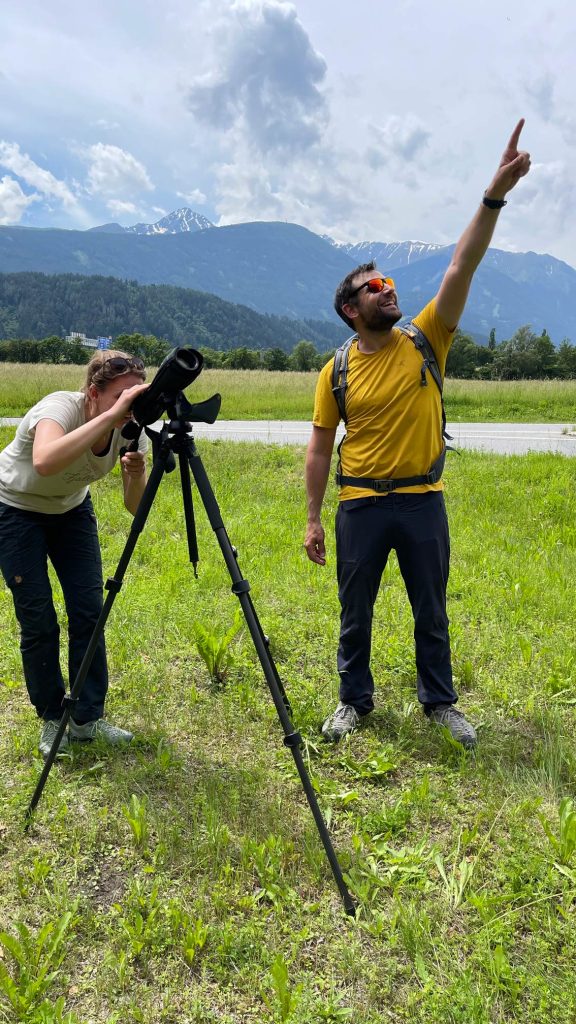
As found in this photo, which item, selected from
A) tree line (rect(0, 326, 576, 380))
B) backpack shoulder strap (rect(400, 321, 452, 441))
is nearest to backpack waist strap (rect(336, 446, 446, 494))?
backpack shoulder strap (rect(400, 321, 452, 441))

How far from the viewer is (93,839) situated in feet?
9.82

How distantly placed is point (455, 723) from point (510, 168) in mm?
3070

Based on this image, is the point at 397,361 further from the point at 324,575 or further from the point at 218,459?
the point at 218,459

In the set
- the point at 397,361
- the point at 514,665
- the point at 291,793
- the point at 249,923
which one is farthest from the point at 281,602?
the point at 249,923

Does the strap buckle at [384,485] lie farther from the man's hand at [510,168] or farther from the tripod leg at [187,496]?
the man's hand at [510,168]

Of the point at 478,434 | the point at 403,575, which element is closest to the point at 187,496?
the point at 403,575

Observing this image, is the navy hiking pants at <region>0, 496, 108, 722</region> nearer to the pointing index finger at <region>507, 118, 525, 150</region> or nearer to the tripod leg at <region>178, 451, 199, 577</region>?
the tripod leg at <region>178, 451, 199, 577</region>

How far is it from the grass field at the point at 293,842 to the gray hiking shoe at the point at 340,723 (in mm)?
78

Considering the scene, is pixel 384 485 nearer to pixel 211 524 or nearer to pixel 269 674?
pixel 211 524

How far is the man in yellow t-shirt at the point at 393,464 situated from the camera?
3.41 m

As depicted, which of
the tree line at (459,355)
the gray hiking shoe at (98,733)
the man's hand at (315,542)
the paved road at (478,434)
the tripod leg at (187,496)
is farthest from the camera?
the tree line at (459,355)

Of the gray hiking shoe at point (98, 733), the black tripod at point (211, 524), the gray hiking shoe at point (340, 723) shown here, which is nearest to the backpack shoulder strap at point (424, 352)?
the black tripod at point (211, 524)

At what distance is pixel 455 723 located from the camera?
368cm

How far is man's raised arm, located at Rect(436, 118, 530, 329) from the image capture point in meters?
3.01
